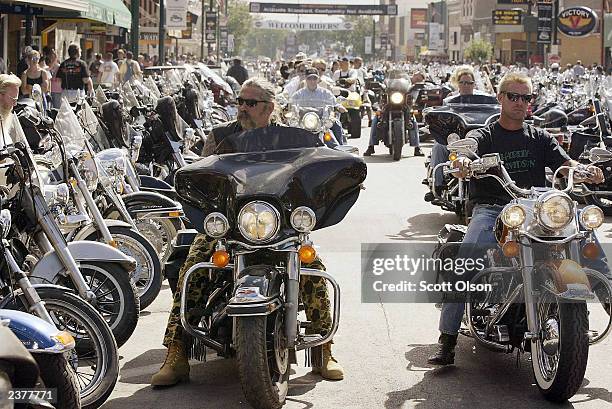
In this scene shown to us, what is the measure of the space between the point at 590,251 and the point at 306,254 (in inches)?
61.0

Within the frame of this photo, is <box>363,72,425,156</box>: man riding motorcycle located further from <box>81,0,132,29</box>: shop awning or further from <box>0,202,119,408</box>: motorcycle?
<box>0,202,119,408</box>: motorcycle

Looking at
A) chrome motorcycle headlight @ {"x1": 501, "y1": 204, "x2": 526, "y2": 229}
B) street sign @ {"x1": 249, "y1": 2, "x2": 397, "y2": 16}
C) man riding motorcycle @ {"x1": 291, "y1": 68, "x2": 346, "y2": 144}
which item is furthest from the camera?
street sign @ {"x1": 249, "y1": 2, "x2": 397, "y2": 16}

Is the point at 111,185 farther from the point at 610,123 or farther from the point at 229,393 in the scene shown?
the point at 610,123

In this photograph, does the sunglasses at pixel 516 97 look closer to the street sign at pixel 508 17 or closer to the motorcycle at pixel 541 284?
the motorcycle at pixel 541 284

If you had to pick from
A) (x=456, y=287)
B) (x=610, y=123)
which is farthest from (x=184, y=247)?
(x=610, y=123)

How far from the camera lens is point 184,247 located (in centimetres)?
718

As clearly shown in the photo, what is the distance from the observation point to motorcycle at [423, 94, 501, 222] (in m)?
12.1

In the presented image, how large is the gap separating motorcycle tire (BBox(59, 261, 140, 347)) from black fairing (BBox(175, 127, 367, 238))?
649 millimetres

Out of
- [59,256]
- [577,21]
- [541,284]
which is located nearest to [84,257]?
[59,256]

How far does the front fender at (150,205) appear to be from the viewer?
30.7 ft

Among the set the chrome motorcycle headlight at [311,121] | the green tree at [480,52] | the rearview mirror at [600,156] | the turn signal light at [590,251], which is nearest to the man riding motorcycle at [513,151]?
the rearview mirror at [600,156]

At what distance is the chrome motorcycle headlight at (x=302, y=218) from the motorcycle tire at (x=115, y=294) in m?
1.26

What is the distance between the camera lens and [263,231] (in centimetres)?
598

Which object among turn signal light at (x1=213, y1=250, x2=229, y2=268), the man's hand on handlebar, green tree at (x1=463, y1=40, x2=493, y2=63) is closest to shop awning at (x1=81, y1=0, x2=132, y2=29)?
the man's hand on handlebar
